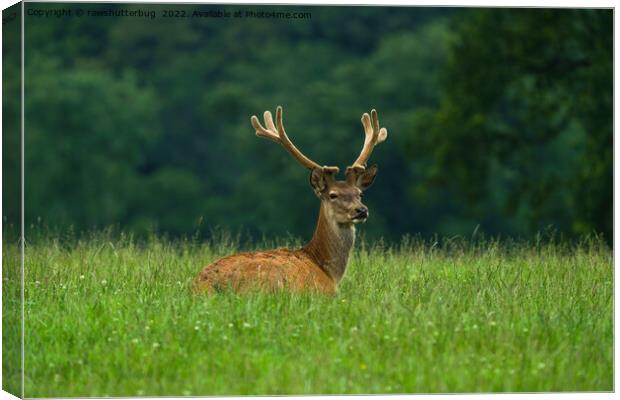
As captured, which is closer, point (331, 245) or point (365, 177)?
point (331, 245)

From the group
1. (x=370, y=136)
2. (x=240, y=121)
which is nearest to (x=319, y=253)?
(x=370, y=136)

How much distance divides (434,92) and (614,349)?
23787mm

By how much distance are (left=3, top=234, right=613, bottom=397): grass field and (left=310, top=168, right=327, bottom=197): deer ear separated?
627 millimetres

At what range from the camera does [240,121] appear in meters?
30.1

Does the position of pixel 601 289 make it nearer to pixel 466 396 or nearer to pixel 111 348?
pixel 466 396

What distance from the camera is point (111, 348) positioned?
277 inches

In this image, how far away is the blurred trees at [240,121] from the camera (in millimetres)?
27625

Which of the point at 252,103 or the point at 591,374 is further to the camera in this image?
the point at 252,103

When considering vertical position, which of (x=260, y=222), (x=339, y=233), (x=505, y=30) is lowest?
(x=260, y=222)

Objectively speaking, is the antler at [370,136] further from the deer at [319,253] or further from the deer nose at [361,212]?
the deer nose at [361,212]

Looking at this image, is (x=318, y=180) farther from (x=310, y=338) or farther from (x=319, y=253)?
(x=310, y=338)

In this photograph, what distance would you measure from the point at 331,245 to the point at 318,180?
0.39 metres

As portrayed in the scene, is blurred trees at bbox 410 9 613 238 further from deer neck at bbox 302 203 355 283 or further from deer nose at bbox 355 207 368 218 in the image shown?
deer nose at bbox 355 207 368 218

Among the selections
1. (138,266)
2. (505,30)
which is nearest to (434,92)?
(505,30)
